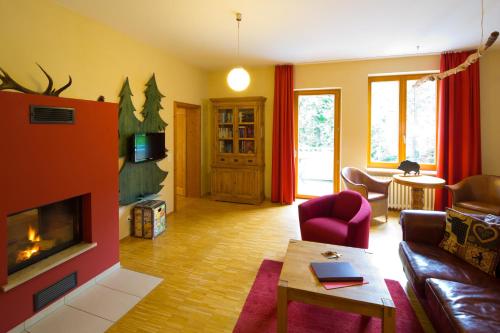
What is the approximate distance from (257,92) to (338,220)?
3.40 meters

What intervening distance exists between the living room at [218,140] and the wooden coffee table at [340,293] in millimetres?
31

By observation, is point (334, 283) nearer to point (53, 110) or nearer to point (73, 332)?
point (73, 332)

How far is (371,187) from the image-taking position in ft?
14.8

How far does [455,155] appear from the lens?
14.4ft

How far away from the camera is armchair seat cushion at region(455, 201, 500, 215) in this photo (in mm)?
3440

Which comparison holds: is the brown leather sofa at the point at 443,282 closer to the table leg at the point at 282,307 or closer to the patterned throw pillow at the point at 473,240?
the patterned throw pillow at the point at 473,240

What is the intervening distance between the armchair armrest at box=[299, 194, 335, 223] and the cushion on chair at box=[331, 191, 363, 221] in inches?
2.6

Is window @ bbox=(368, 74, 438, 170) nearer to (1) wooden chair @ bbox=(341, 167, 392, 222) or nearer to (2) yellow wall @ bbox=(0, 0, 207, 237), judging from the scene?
(1) wooden chair @ bbox=(341, 167, 392, 222)

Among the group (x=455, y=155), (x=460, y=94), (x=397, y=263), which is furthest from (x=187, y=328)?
(x=460, y=94)

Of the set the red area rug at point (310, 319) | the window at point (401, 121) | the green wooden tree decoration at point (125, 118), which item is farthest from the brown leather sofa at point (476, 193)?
the green wooden tree decoration at point (125, 118)

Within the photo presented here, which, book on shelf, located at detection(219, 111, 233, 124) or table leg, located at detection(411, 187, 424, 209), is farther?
book on shelf, located at detection(219, 111, 233, 124)

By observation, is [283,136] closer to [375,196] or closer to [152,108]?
[375,196]

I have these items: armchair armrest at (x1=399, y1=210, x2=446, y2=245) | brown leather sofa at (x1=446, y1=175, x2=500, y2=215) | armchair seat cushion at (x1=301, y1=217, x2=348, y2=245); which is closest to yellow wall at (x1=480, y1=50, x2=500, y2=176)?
brown leather sofa at (x1=446, y1=175, x2=500, y2=215)

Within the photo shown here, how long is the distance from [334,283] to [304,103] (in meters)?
4.31
